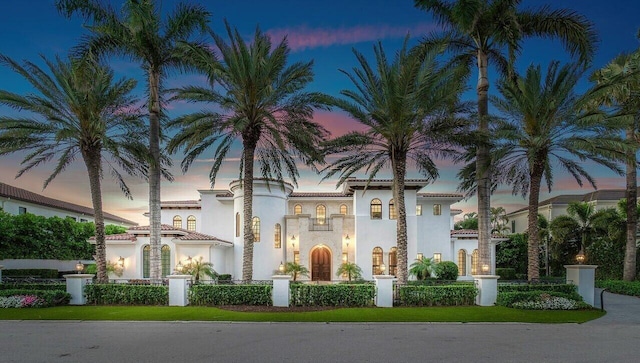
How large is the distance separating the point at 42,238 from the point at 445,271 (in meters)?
31.2

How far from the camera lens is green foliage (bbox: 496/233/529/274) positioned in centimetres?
4125

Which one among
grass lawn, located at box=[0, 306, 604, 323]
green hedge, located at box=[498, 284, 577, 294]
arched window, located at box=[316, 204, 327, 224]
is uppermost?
arched window, located at box=[316, 204, 327, 224]

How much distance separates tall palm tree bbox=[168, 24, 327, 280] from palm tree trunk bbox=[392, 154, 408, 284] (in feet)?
12.1

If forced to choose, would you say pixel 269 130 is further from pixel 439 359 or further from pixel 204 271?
pixel 439 359

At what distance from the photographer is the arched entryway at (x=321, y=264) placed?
32.9 metres

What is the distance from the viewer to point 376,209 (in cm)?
3247

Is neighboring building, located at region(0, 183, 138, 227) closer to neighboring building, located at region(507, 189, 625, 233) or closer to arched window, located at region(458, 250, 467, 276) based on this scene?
arched window, located at region(458, 250, 467, 276)

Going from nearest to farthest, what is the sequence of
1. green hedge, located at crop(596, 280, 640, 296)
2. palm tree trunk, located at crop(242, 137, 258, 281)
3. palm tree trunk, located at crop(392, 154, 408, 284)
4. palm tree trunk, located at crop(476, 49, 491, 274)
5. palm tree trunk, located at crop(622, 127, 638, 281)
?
palm tree trunk, located at crop(392, 154, 408, 284)
palm tree trunk, located at crop(242, 137, 258, 281)
palm tree trunk, located at crop(476, 49, 491, 274)
green hedge, located at crop(596, 280, 640, 296)
palm tree trunk, located at crop(622, 127, 638, 281)

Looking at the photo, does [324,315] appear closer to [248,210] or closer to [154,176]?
[248,210]

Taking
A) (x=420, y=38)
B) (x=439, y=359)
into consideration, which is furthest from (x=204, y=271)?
(x=439, y=359)

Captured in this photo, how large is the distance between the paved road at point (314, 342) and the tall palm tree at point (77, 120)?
8342 millimetres

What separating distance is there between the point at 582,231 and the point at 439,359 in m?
29.2

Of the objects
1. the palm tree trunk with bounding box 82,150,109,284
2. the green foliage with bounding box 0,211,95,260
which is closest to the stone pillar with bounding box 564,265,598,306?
the palm tree trunk with bounding box 82,150,109,284

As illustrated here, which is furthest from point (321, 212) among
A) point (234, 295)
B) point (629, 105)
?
point (629, 105)
